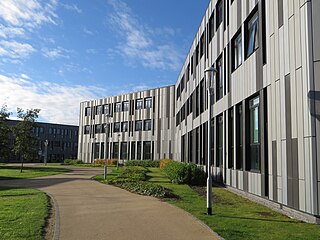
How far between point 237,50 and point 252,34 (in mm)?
2346

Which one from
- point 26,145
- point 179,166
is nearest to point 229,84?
point 179,166

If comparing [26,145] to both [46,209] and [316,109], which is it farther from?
[316,109]

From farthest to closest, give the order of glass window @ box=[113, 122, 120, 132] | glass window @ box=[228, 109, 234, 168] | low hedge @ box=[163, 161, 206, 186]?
glass window @ box=[113, 122, 120, 132]
low hedge @ box=[163, 161, 206, 186]
glass window @ box=[228, 109, 234, 168]

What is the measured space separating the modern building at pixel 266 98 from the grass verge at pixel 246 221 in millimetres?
609

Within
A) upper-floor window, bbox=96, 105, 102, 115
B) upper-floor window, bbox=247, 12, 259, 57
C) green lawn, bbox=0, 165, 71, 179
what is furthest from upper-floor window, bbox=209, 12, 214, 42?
upper-floor window, bbox=96, 105, 102, 115

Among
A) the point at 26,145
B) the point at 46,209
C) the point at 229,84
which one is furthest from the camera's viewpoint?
the point at 26,145

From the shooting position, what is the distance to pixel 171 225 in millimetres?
9242

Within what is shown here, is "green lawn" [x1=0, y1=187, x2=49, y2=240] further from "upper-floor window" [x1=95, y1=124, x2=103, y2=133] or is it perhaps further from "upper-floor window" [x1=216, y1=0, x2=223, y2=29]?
"upper-floor window" [x1=95, y1=124, x2=103, y2=133]

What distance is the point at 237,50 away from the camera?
17750 mm

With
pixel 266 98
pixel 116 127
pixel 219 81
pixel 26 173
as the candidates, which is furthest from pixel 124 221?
pixel 116 127

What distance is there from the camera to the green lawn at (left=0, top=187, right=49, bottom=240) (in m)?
7.94

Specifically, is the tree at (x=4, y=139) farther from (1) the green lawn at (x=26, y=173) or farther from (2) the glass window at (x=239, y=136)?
(2) the glass window at (x=239, y=136)

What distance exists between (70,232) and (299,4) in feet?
30.0

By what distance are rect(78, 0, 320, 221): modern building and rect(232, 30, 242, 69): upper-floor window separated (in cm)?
5
